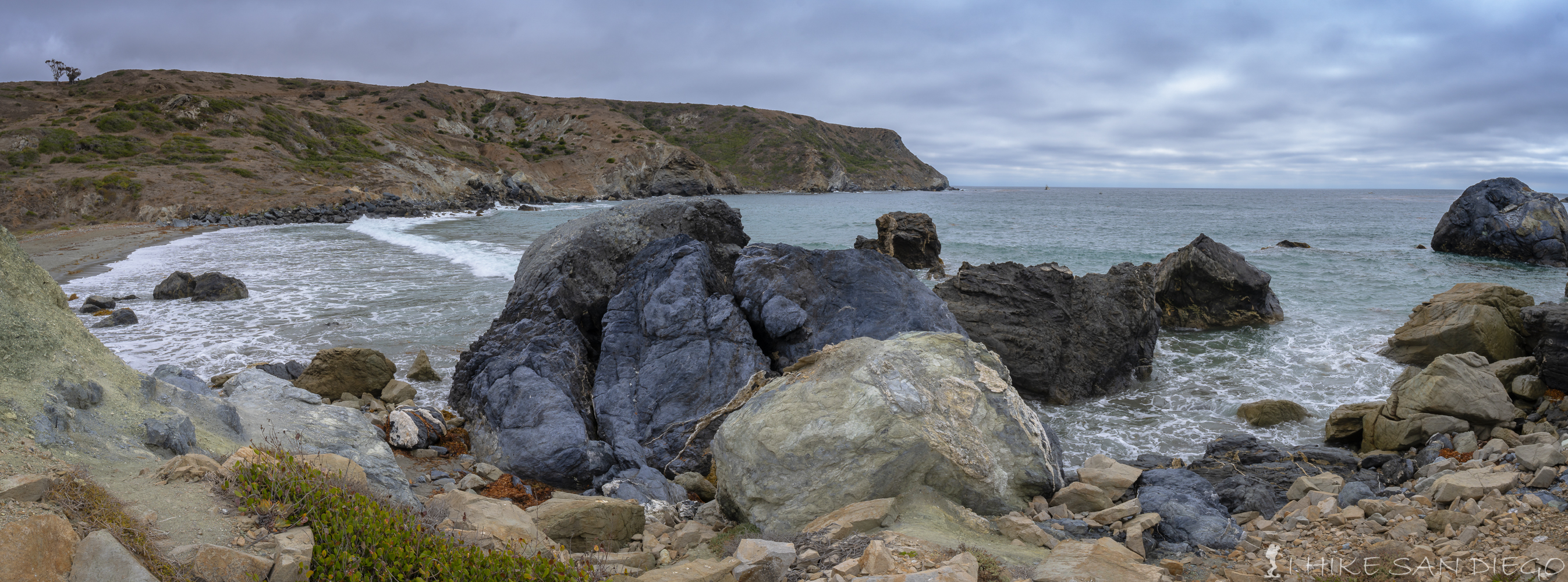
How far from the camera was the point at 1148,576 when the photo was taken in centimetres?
458

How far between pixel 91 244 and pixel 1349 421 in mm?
46407

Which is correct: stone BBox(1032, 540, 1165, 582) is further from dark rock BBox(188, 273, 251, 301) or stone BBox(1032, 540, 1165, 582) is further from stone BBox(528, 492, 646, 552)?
dark rock BBox(188, 273, 251, 301)

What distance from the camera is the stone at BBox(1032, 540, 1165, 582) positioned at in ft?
14.9

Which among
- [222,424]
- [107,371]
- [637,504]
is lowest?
[637,504]

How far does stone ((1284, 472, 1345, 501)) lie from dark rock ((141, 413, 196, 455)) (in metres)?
9.91

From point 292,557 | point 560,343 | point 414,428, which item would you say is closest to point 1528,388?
point 560,343

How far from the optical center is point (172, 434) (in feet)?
16.7

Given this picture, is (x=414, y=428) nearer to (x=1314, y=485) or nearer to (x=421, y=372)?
(x=421, y=372)

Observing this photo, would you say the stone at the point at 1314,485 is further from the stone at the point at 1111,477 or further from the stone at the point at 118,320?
the stone at the point at 118,320

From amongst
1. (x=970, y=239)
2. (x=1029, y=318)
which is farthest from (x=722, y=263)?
(x=970, y=239)

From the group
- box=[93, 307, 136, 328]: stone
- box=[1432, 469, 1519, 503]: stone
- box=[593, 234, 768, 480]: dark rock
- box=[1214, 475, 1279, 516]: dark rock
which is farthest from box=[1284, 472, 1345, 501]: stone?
box=[93, 307, 136, 328]: stone

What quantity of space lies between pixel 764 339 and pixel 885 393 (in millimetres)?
4222

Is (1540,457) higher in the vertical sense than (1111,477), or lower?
higher

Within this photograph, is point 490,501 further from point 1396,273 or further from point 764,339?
point 1396,273
